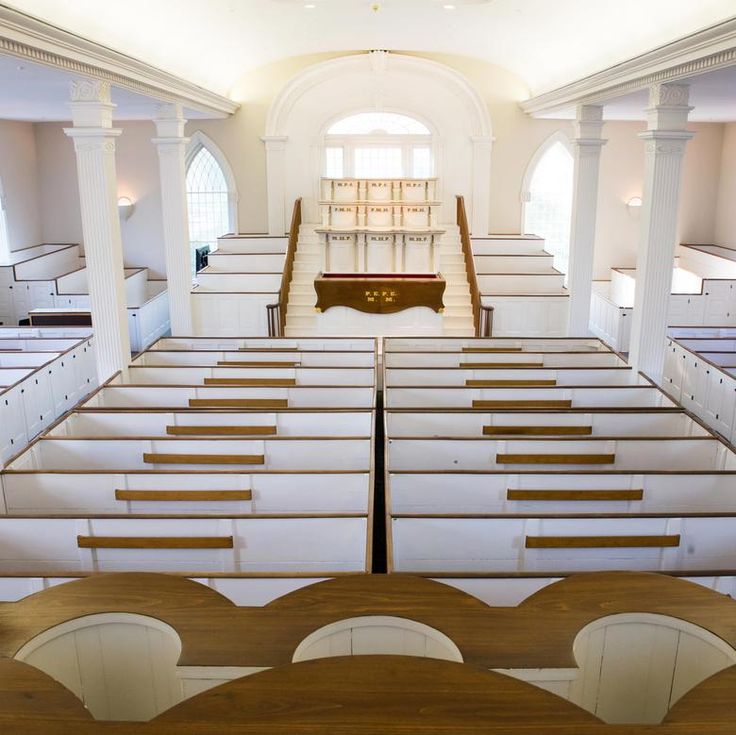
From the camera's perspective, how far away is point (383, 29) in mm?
13633

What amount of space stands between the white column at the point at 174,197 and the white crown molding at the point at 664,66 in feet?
19.9

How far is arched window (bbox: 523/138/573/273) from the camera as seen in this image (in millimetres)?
17438

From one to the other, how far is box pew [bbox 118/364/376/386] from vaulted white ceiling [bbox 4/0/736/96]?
3842 mm

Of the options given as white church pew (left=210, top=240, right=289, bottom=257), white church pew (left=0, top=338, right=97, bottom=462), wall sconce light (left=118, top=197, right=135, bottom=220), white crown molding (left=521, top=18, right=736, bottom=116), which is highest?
white crown molding (left=521, top=18, right=736, bottom=116)

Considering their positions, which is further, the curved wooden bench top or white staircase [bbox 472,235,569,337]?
white staircase [bbox 472,235,569,337]

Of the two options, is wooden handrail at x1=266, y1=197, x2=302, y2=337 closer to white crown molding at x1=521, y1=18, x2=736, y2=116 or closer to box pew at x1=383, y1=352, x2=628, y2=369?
box pew at x1=383, y1=352, x2=628, y2=369

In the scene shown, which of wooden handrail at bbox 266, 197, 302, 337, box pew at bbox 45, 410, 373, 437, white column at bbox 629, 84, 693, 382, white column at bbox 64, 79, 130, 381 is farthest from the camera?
wooden handrail at bbox 266, 197, 302, 337

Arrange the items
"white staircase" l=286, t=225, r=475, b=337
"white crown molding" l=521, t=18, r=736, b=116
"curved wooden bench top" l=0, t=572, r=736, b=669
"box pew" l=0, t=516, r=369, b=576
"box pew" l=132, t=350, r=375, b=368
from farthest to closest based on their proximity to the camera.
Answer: "white staircase" l=286, t=225, r=475, b=337 < "box pew" l=132, t=350, r=375, b=368 < "white crown molding" l=521, t=18, r=736, b=116 < "box pew" l=0, t=516, r=369, b=576 < "curved wooden bench top" l=0, t=572, r=736, b=669

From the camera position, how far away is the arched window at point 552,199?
17438 mm

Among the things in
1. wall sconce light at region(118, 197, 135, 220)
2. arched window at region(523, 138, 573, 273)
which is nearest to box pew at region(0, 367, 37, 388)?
wall sconce light at region(118, 197, 135, 220)

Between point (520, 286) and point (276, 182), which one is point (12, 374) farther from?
point (520, 286)

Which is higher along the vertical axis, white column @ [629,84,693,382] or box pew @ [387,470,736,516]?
white column @ [629,84,693,382]

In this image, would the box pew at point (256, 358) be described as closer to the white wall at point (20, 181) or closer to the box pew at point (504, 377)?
the box pew at point (504, 377)

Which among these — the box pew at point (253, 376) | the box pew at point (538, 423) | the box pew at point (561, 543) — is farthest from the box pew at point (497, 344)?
the box pew at point (561, 543)
